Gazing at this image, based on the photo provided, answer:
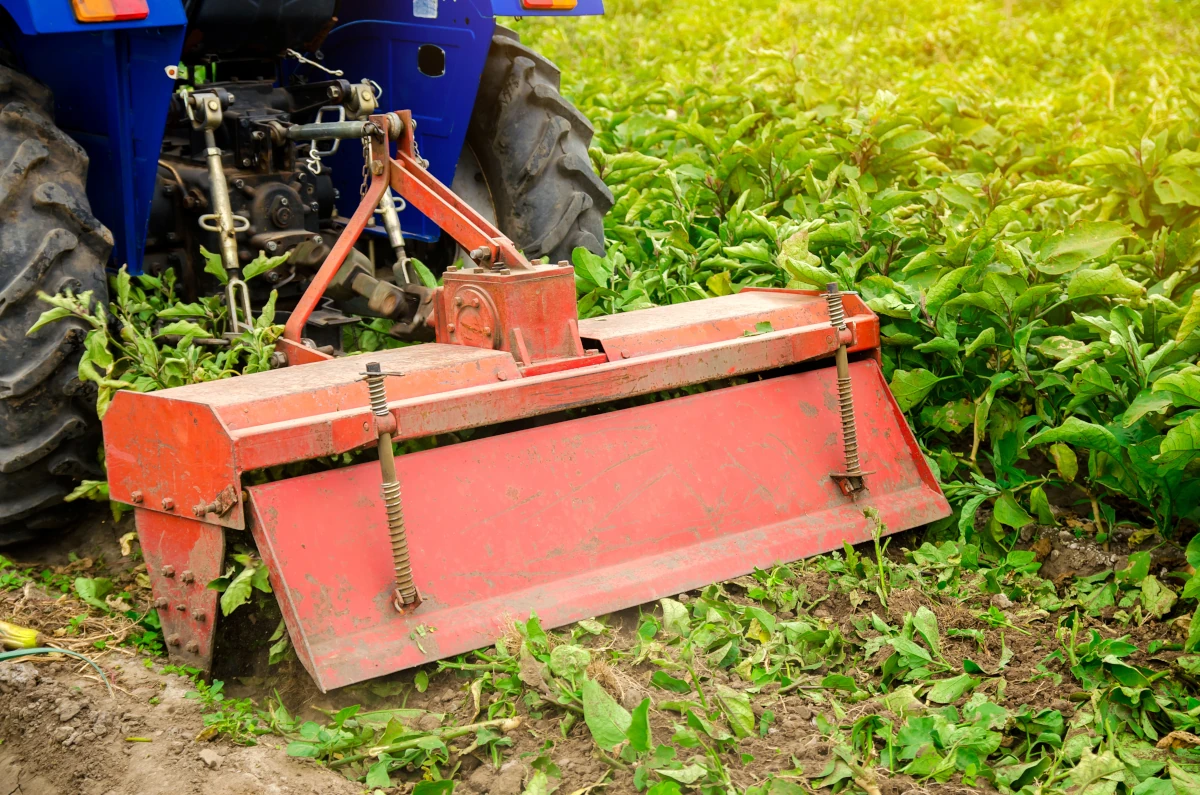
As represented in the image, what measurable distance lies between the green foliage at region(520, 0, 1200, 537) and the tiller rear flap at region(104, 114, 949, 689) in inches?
10.7

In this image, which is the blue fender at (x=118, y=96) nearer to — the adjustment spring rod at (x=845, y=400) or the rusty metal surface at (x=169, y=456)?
the rusty metal surface at (x=169, y=456)

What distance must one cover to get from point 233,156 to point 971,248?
6.85 ft

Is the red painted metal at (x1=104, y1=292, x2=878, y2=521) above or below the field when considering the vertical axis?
above

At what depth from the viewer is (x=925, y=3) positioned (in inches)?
431

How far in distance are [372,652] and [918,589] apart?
126 cm

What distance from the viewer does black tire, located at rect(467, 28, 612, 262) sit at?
3.91 meters

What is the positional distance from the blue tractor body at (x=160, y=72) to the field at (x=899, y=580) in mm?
315

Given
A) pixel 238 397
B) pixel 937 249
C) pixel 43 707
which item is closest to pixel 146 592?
pixel 43 707

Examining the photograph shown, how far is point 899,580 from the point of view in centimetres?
310

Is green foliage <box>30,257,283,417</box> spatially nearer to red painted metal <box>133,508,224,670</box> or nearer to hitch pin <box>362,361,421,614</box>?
red painted metal <box>133,508,224,670</box>

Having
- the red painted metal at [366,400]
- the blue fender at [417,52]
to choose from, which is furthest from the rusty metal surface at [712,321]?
the blue fender at [417,52]

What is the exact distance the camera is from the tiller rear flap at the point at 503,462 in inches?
103

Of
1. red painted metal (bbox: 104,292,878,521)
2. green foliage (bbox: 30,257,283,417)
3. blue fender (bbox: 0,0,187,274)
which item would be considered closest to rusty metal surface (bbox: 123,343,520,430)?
red painted metal (bbox: 104,292,878,521)

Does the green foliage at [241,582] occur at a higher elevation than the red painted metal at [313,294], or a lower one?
lower
